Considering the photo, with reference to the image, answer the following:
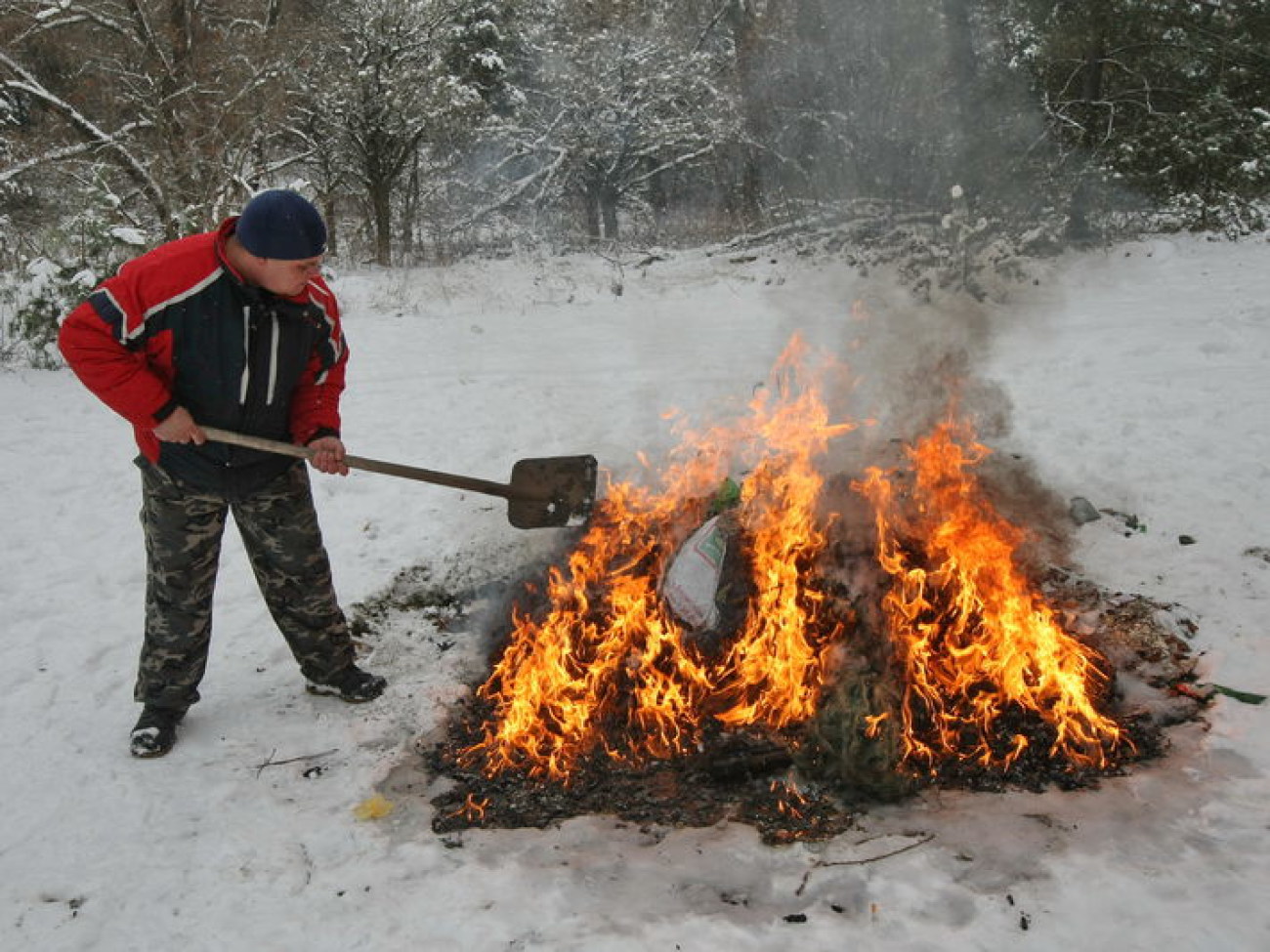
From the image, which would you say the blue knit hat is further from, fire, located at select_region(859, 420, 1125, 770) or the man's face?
fire, located at select_region(859, 420, 1125, 770)

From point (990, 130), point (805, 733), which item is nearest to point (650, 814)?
point (805, 733)

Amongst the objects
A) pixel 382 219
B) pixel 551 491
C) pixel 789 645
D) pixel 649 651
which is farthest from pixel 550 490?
pixel 382 219

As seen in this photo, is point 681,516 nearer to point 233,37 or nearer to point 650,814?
point 650,814

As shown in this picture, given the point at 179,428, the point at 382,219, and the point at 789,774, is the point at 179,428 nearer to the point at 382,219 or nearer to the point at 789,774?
the point at 789,774

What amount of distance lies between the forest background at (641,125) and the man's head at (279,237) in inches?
261

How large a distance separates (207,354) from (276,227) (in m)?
0.60

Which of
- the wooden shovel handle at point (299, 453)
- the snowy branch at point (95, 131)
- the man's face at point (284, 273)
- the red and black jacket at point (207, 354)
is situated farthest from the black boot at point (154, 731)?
the snowy branch at point (95, 131)

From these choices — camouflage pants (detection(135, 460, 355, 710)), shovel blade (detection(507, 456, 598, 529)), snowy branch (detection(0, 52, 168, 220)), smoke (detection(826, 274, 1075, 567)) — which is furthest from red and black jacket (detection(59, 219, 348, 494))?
snowy branch (detection(0, 52, 168, 220))

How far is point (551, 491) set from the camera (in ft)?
14.5

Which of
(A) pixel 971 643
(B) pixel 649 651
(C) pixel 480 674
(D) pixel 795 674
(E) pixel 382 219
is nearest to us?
(D) pixel 795 674

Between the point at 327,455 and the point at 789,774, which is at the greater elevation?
the point at 327,455

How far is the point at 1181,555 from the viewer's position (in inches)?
187

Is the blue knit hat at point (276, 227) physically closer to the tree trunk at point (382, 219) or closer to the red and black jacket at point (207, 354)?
the red and black jacket at point (207, 354)

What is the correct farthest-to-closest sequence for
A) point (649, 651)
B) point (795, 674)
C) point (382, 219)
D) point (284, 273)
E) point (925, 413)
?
point (382, 219) → point (925, 413) → point (649, 651) → point (795, 674) → point (284, 273)
